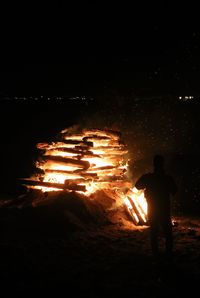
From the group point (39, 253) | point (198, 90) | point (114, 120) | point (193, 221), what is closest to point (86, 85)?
point (198, 90)

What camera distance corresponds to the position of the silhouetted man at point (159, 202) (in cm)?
715

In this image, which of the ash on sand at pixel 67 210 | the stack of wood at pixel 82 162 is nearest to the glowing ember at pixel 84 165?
the stack of wood at pixel 82 162

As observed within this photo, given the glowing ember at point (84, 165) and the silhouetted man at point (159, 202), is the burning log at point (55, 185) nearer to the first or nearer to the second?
the glowing ember at point (84, 165)

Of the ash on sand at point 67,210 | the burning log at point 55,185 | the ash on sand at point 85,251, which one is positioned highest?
the burning log at point 55,185

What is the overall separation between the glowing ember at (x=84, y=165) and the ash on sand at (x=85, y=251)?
52cm

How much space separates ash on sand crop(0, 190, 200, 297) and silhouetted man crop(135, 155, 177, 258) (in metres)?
0.52

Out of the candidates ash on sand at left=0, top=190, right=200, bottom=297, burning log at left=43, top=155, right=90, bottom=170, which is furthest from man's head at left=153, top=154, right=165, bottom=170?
burning log at left=43, top=155, right=90, bottom=170

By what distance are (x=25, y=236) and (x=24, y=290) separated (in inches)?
129

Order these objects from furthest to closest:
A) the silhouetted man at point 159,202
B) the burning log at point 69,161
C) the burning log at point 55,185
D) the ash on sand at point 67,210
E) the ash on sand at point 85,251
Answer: the burning log at point 69,161 < the burning log at point 55,185 < the ash on sand at point 67,210 < the silhouetted man at point 159,202 < the ash on sand at point 85,251

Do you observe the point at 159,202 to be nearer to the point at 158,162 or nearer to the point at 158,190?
the point at 158,190

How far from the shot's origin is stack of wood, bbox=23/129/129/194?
11836mm

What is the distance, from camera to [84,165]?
11.8 m

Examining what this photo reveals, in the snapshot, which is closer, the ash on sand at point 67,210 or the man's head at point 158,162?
the man's head at point 158,162

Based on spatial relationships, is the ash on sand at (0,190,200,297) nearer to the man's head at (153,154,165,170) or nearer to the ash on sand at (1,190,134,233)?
the ash on sand at (1,190,134,233)
